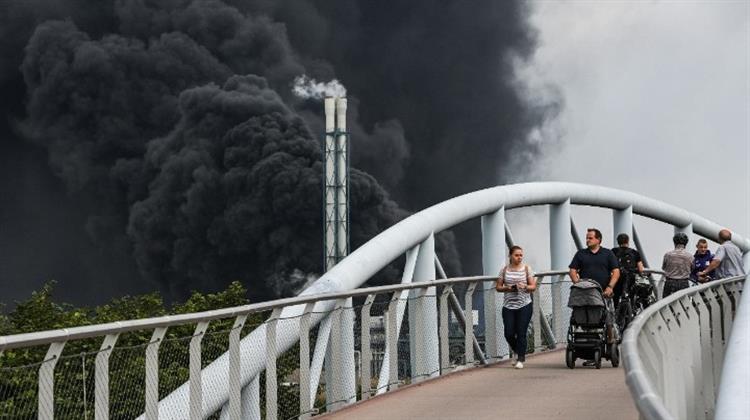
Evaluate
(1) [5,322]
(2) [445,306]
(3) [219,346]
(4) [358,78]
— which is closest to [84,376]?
(3) [219,346]

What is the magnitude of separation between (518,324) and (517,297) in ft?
1.02

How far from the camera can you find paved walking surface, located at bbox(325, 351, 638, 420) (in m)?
12.0

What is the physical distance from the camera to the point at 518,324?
16844 millimetres

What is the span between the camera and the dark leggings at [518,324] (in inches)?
662

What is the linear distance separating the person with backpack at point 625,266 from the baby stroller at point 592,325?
129cm

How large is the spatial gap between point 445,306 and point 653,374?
992 cm

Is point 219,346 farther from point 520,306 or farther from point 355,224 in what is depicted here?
point 355,224

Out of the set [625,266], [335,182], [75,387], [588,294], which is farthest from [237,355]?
[335,182]

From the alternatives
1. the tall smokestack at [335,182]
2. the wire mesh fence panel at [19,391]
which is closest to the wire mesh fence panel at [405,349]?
the wire mesh fence panel at [19,391]

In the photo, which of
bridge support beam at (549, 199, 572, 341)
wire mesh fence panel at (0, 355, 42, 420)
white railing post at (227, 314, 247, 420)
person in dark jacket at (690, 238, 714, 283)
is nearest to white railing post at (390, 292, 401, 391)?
white railing post at (227, 314, 247, 420)

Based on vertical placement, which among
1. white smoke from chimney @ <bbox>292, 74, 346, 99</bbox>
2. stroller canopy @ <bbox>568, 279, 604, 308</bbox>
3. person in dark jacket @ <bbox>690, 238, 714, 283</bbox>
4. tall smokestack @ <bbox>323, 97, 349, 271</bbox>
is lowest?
stroller canopy @ <bbox>568, 279, 604, 308</bbox>

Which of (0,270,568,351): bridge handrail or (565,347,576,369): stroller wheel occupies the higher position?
(0,270,568,351): bridge handrail

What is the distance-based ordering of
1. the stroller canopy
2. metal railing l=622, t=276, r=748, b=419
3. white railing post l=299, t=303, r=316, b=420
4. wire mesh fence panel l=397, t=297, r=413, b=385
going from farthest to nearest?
the stroller canopy
wire mesh fence panel l=397, t=297, r=413, b=385
white railing post l=299, t=303, r=316, b=420
metal railing l=622, t=276, r=748, b=419

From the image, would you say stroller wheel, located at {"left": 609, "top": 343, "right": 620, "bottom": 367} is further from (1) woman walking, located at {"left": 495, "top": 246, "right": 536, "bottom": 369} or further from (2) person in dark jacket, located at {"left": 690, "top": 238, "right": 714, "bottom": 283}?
(2) person in dark jacket, located at {"left": 690, "top": 238, "right": 714, "bottom": 283}
